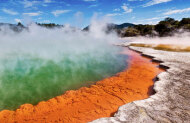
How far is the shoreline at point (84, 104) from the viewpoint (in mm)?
5422

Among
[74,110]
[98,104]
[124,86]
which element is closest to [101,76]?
[124,86]

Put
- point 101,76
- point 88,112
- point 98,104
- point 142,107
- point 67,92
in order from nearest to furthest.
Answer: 1. point 142,107
2. point 88,112
3. point 98,104
4. point 67,92
5. point 101,76

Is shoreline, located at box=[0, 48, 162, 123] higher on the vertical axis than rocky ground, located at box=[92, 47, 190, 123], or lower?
lower

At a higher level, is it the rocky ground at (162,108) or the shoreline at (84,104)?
the rocky ground at (162,108)

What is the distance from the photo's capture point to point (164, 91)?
20.9 ft

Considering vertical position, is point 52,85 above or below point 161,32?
below

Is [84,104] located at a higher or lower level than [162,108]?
lower

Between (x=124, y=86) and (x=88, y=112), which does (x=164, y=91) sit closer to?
(x=124, y=86)

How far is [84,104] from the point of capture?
6297 mm

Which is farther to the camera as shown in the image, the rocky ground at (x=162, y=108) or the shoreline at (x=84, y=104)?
the shoreline at (x=84, y=104)

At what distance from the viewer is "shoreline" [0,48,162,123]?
17.8ft

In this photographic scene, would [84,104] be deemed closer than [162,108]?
No

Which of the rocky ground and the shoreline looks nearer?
the rocky ground

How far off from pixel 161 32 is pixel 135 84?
1693 inches
